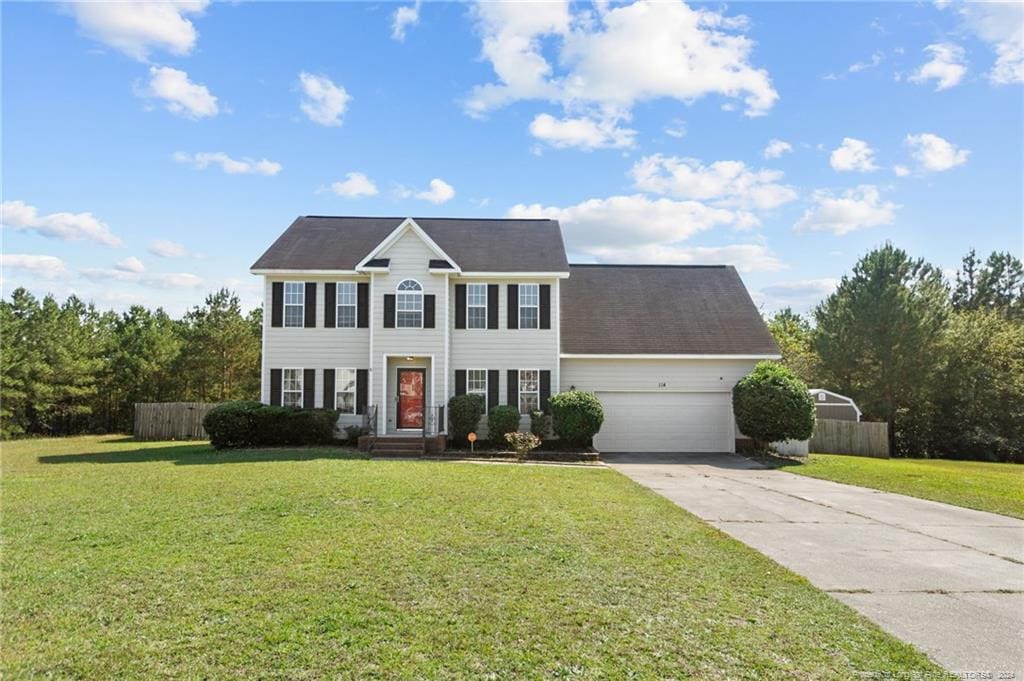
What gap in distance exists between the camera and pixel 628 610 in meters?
5.01

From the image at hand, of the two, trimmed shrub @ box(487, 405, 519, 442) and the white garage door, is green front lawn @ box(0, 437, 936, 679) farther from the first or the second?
the white garage door

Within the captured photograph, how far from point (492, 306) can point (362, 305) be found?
414cm

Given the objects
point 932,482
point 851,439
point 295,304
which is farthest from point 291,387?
point 851,439

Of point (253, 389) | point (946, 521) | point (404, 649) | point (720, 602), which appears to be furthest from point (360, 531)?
point (253, 389)

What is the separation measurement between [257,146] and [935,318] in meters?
29.5

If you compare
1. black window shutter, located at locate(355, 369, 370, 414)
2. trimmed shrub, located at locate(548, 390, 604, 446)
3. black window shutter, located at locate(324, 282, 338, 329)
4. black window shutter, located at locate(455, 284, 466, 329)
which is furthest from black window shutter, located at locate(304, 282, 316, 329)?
trimmed shrub, located at locate(548, 390, 604, 446)

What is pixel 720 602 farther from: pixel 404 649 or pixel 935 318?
pixel 935 318

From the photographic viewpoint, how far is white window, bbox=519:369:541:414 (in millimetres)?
19266

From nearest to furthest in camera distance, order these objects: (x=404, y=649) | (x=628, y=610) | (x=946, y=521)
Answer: (x=404, y=649), (x=628, y=610), (x=946, y=521)

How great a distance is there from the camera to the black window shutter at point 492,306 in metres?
19.5

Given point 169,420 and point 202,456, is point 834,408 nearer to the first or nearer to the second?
point 202,456

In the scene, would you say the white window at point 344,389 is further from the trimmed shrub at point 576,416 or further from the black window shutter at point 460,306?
the trimmed shrub at point 576,416

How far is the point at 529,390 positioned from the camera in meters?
19.4

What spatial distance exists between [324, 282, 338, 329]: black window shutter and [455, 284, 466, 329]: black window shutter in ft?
12.5
